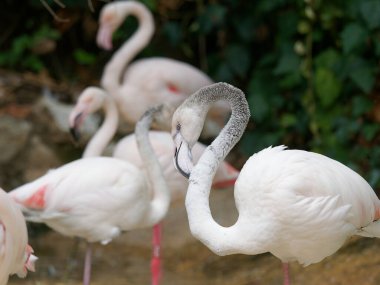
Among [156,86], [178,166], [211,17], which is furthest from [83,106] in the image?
[178,166]

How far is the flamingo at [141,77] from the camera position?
7402mm

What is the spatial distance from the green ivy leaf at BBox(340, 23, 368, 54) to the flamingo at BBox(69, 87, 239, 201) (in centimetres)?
143

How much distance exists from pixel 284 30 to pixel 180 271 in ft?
7.22

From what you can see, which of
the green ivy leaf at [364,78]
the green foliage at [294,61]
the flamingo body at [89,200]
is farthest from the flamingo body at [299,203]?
the green ivy leaf at [364,78]

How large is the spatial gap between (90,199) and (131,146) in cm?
103

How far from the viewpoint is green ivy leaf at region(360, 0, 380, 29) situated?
6.91 meters

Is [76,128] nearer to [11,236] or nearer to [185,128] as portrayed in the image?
[185,128]

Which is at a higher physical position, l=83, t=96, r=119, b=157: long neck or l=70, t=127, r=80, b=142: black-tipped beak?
l=70, t=127, r=80, b=142: black-tipped beak

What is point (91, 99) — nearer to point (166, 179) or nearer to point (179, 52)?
point (166, 179)

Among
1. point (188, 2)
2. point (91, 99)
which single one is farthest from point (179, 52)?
point (91, 99)

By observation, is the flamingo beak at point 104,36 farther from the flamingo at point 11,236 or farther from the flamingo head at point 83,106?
the flamingo at point 11,236

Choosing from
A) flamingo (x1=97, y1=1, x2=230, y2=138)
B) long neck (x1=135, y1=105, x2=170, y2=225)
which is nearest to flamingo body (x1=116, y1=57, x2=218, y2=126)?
flamingo (x1=97, y1=1, x2=230, y2=138)

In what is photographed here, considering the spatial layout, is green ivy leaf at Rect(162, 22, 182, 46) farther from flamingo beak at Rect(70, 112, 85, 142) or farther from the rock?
flamingo beak at Rect(70, 112, 85, 142)

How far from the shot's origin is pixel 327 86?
293 inches
